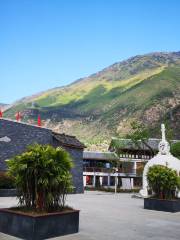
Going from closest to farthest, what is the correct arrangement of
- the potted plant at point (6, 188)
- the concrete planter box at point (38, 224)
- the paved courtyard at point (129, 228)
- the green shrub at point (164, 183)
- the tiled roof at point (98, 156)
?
the concrete planter box at point (38, 224)
the paved courtyard at point (129, 228)
the green shrub at point (164, 183)
the potted plant at point (6, 188)
the tiled roof at point (98, 156)

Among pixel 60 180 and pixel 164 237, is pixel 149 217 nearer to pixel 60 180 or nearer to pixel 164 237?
pixel 164 237

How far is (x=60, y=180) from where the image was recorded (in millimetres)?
10211

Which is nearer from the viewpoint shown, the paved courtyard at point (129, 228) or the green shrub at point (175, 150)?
the paved courtyard at point (129, 228)

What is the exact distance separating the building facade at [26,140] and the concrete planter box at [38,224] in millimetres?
19937

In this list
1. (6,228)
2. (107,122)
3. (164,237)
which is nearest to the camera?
(6,228)

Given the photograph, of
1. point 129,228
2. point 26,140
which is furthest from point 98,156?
point 129,228

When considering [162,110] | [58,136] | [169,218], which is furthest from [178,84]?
[169,218]

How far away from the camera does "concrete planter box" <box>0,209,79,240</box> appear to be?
8.98 m

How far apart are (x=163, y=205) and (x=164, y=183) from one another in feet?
3.75

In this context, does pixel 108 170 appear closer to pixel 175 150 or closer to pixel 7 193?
pixel 175 150

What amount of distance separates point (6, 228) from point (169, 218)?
792 centimetres

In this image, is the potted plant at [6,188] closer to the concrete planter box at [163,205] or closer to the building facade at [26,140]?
the building facade at [26,140]

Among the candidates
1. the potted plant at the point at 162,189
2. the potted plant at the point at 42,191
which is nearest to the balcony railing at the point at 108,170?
the potted plant at the point at 162,189

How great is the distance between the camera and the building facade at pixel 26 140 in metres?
29.8
